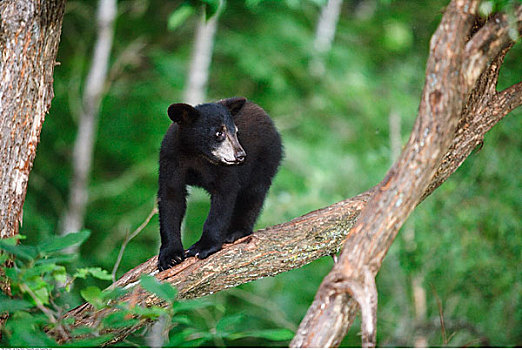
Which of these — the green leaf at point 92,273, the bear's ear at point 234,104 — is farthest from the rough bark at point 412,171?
the bear's ear at point 234,104

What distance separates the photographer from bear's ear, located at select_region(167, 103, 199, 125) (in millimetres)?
3494

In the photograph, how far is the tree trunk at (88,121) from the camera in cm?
862

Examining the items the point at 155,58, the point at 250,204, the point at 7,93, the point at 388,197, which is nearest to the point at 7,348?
the point at 7,93

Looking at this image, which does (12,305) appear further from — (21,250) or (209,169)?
(209,169)

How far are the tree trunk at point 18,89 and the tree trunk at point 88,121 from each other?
5898 mm

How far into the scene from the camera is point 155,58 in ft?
29.2

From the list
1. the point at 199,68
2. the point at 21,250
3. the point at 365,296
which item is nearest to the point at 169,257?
the point at 21,250

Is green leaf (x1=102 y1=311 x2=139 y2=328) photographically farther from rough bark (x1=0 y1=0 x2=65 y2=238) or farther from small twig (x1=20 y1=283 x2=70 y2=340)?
rough bark (x1=0 y1=0 x2=65 y2=238)

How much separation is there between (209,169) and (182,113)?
1.25 feet

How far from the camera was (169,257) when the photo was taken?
332 centimetres

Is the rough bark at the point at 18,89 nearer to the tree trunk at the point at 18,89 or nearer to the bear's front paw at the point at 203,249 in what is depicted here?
the tree trunk at the point at 18,89

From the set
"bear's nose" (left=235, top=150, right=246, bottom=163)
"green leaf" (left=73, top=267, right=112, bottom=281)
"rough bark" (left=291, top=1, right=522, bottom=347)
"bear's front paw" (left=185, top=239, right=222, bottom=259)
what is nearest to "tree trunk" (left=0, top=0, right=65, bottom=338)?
"green leaf" (left=73, top=267, right=112, bottom=281)

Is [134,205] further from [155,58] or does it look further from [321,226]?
[321,226]

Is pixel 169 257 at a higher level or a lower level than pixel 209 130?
lower
